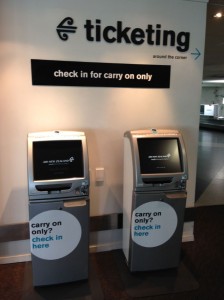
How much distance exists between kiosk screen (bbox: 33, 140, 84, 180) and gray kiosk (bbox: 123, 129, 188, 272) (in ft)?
1.63

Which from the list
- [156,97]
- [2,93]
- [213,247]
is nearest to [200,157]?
[213,247]

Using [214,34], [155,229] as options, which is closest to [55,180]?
[155,229]

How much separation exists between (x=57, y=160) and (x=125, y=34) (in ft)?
4.68

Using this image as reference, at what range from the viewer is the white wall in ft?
7.84

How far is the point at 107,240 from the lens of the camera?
2.97 m

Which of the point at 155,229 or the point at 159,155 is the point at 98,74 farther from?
the point at 155,229

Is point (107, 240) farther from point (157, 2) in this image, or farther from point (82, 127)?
point (157, 2)

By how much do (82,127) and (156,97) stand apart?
855mm

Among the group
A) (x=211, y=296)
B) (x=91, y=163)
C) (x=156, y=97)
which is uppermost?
(x=156, y=97)

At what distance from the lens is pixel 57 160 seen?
7.25ft

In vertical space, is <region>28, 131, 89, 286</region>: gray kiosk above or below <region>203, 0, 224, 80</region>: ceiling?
below

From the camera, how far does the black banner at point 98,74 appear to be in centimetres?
246

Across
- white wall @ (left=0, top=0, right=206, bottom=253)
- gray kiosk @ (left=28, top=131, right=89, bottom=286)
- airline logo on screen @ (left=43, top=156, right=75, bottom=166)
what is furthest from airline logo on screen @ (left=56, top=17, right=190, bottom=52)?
airline logo on screen @ (left=43, top=156, right=75, bottom=166)

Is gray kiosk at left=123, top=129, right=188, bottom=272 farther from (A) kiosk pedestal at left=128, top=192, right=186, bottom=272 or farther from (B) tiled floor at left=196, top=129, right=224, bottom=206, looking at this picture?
(B) tiled floor at left=196, top=129, right=224, bottom=206
